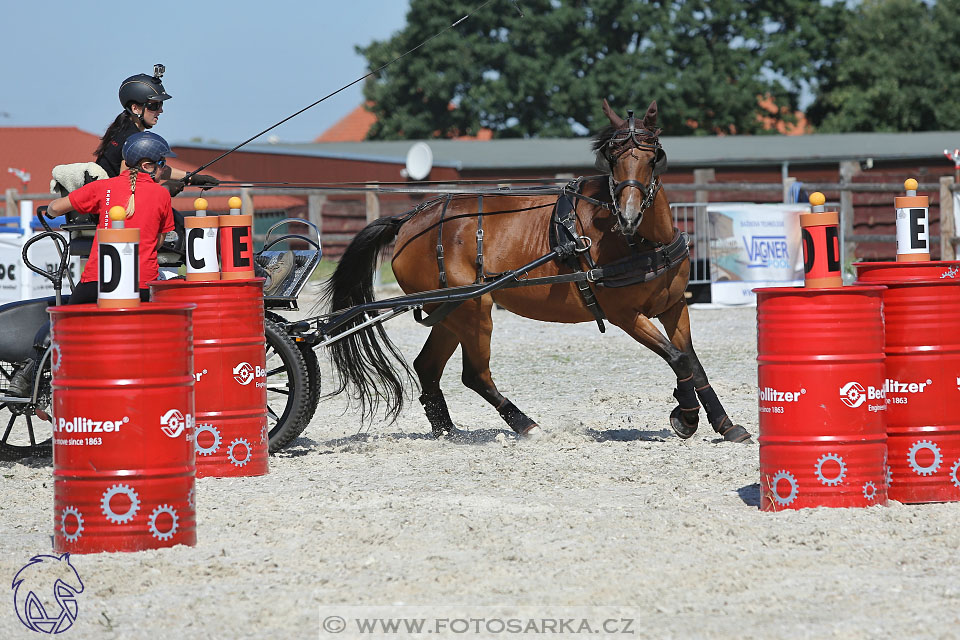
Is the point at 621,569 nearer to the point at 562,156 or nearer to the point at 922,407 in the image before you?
the point at 922,407

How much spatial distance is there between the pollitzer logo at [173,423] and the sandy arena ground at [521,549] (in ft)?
1.57

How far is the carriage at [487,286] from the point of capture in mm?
7152

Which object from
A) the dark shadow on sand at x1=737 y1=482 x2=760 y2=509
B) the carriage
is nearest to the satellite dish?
the carriage

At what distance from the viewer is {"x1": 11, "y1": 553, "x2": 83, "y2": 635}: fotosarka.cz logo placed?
4.09 metres

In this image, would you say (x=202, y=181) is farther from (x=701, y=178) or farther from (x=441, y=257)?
(x=701, y=178)

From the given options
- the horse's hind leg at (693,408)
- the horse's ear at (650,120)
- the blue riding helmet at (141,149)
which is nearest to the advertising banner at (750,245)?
the horse's hind leg at (693,408)

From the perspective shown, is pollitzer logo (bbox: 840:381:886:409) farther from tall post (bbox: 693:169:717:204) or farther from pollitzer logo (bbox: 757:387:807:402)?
tall post (bbox: 693:169:717:204)

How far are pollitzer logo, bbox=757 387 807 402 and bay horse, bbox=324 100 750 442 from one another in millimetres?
1739

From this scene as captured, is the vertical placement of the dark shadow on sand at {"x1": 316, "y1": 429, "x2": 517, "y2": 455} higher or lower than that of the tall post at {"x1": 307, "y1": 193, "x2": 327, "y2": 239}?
lower

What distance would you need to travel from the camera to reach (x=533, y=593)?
13.7 ft

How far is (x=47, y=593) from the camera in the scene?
439cm

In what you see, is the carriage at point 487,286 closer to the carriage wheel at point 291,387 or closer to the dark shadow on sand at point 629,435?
the carriage wheel at point 291,387

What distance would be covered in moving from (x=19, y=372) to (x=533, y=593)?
4.00 m

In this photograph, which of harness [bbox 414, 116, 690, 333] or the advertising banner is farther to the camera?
the advertising banner
